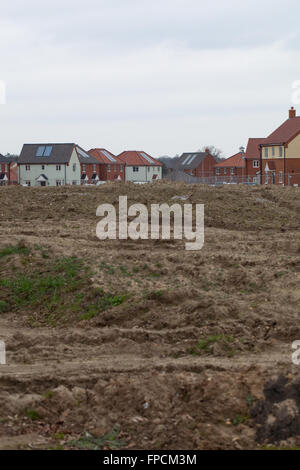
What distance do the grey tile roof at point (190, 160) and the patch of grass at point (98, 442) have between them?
297 feet

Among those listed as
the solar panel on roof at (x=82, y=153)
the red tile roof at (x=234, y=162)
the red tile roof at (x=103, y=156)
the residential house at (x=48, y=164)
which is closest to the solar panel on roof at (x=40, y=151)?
the residential house at (x=48, y=164)

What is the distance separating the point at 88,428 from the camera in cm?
782

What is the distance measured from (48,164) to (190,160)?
31.0 metres

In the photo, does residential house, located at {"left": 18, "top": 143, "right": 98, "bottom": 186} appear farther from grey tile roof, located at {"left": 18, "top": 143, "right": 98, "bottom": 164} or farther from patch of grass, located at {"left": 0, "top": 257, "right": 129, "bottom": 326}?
patch of grass, located at {"left": 0, "top": 257, "right": 129, "bottom": 326}

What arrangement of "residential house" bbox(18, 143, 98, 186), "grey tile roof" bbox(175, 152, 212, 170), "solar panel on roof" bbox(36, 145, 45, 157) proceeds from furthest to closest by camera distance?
1. "grey tile roof" bbox(175, 152, 212, 170)
2. "solar panel on roof" bbox(36, 145, 45, 157)
3. "residential house" bbox(18, 143, 98, 186)

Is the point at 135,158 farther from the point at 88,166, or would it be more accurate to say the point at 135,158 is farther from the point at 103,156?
the point at 88,166

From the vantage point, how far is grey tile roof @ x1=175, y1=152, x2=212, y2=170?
321 ft

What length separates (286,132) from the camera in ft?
193

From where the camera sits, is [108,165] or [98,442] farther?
[108,165]

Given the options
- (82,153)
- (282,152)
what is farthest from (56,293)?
(82,153)

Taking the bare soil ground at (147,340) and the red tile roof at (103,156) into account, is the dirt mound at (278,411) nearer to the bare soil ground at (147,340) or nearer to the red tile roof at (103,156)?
the bare soil ground at (147,340)

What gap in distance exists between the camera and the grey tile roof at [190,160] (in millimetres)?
97812

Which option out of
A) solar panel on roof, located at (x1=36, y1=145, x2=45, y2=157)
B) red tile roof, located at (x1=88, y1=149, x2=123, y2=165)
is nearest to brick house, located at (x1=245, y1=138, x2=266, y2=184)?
red tile roof, located at (x1=88, y1=149, x2=123, y2=165)
